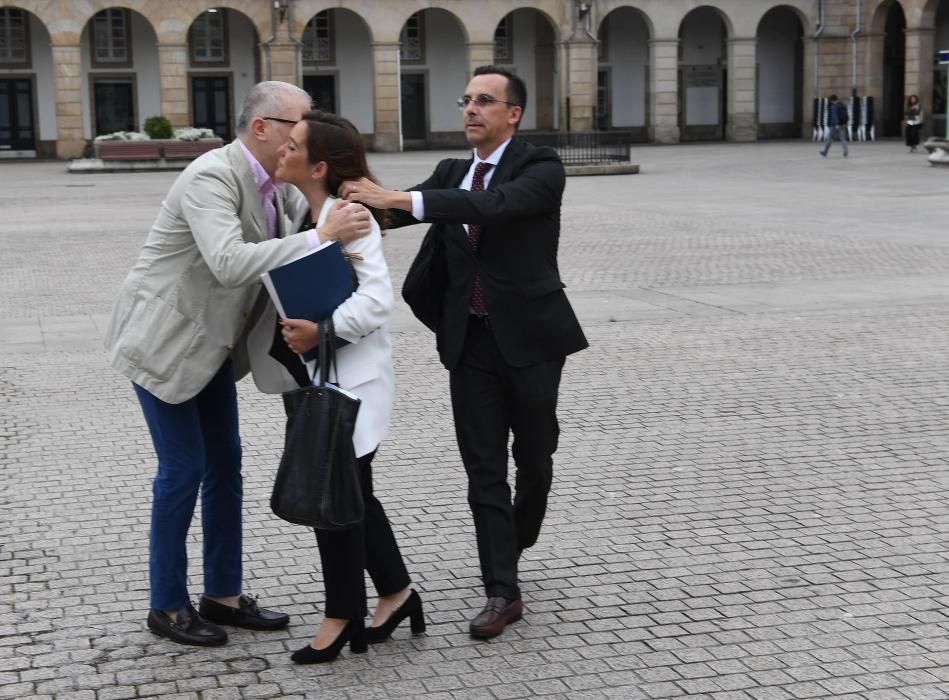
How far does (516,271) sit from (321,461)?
1.05 meters

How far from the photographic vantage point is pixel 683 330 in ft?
36.2

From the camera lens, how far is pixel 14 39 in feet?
151

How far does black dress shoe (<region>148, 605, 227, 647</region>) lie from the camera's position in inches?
184

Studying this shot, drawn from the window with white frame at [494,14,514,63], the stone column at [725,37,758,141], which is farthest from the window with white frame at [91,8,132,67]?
the stone column at [725,37,758,141]

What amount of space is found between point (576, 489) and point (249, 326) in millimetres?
2438

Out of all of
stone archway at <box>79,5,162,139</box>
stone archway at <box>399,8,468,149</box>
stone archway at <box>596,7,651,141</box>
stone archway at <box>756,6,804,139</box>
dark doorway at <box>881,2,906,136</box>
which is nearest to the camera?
stone archway at <box>79,5,162,139</box>

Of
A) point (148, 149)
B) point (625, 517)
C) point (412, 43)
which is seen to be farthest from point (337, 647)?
point (412, 43)

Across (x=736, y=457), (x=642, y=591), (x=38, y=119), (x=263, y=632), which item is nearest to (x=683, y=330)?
(x=736, y=457)

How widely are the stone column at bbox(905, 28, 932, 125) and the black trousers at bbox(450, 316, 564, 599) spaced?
144ft

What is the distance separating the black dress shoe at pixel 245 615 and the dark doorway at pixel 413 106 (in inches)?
1772

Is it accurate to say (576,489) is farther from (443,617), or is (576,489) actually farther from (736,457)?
(443,617)

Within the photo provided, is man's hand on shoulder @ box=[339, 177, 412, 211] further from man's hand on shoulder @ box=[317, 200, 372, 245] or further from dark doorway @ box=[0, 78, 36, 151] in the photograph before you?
dark doorway @ box=[0, 78, 36, 151]

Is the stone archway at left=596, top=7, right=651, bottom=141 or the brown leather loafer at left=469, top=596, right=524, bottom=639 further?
the stone archway at left=596, top=7, right=651, bottom=141

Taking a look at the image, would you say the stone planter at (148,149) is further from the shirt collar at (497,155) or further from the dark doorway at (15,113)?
the shirt collar at (497,155)
